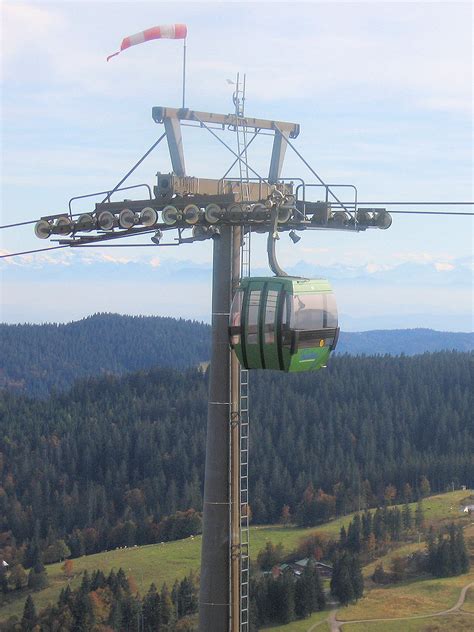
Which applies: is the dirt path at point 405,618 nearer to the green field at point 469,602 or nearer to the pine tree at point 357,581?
the green field at point 469,602

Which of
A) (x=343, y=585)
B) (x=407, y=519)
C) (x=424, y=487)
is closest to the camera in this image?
(x=343, y=585)

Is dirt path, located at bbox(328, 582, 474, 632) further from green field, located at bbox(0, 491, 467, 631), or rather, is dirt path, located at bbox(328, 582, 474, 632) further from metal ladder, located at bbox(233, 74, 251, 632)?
metal ladder, located at bbox(233, 74, 251, 632)

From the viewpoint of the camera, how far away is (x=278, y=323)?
63.0ft

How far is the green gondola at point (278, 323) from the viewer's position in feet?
62.5

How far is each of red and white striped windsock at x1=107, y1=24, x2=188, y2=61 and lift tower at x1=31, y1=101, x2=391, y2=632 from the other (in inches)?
53.7

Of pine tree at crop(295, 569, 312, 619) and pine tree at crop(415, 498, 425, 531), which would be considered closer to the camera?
pine tree at crop(295, 569, 312, 619)

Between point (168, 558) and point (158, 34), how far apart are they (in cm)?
13672

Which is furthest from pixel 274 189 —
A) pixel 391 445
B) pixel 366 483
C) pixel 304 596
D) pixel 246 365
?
pixel 391 445

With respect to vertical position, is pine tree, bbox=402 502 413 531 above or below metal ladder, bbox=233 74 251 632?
below

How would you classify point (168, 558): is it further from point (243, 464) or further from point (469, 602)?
point (243, 464)

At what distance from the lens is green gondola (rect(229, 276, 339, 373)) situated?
19047 millimetres

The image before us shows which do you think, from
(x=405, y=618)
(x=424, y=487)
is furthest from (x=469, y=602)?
(x=424, y=487)

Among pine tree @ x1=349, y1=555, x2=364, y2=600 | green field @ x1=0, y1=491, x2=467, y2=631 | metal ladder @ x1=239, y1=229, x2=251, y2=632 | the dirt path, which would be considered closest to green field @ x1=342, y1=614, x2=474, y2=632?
the dirt path

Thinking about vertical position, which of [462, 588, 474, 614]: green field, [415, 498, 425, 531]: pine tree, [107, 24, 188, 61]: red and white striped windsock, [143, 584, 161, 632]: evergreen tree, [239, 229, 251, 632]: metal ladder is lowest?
[143, 584, 161, 632]: evergreen tree
